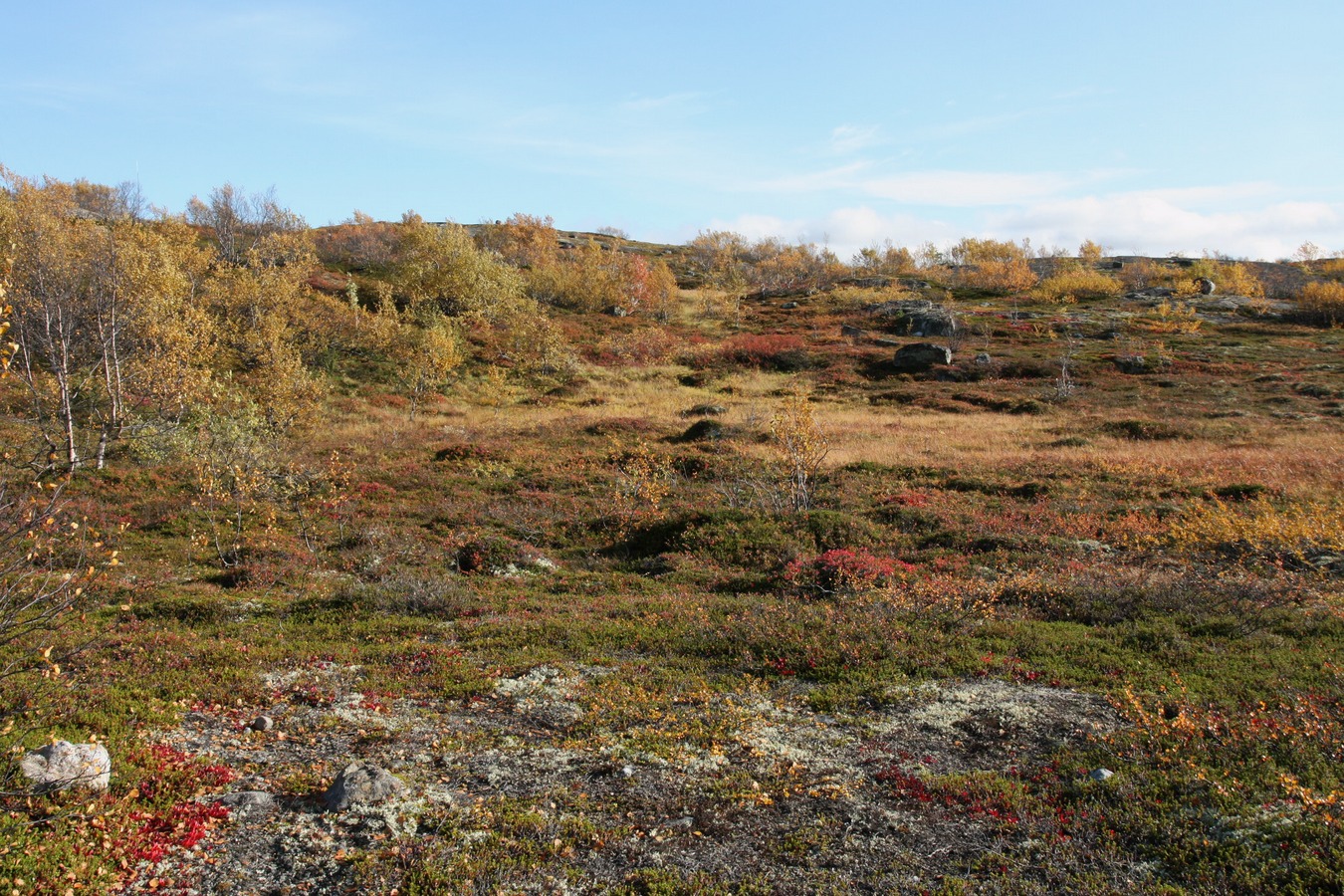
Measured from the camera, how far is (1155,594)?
1647cm

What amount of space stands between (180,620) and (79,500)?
14.1 metres

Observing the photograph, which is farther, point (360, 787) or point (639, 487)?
point (639, 487)

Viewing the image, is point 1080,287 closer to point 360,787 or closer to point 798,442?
point 798,442

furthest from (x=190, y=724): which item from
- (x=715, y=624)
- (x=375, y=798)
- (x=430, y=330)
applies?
(x=430, y=330)

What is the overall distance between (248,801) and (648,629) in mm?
8442

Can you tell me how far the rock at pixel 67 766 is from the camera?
7.70 metres

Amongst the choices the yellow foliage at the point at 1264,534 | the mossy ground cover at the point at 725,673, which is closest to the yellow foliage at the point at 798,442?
the mossy ground cover at the point at 725,673

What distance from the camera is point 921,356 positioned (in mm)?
64750

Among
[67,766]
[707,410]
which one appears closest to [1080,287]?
[707,410]

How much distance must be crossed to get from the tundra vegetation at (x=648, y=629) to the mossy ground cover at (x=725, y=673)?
0.24 feet

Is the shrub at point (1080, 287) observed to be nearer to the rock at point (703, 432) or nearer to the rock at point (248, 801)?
the rock at point (703, 432)

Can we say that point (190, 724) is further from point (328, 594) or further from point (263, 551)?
point (263, 551)

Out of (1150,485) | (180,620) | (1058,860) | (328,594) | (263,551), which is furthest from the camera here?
(1150,485)

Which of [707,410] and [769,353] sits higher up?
[769,353]
